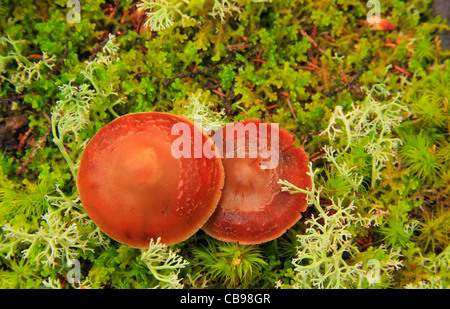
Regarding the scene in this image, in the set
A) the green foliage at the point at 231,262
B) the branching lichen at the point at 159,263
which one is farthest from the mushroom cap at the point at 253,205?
the branching lichen at the point at 159,263

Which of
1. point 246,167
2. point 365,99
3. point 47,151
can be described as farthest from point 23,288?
point 365,99

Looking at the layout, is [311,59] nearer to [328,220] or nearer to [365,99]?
[365,99]

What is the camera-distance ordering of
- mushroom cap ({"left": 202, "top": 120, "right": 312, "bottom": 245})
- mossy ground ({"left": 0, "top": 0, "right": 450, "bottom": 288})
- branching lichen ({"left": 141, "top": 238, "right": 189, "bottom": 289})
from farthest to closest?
mossy ground ({"left": 0, "top": 0, "right": 450, "bottom": 288}) → mushroom cap ({"left": 202, "top": 120, "right": 312, "bottom": 245}) → branching lichen ({"left": 141, "top": 238, "right": 189, "bottom": 289})

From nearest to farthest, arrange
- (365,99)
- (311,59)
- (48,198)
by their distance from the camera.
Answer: (48,198) < (365,99) < (311,59)

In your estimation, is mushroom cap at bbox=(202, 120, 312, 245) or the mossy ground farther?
the mossy ground

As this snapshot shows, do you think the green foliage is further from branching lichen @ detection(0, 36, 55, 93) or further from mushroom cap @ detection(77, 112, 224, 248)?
branching lichen @ detection(0, 36, 55, 93)

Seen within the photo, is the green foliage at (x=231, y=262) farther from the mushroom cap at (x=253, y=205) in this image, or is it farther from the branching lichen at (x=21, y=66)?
the branching lichen at (x=21, y=66)

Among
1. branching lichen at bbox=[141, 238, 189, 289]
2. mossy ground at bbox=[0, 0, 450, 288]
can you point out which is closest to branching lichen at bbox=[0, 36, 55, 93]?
mossy ground at bbox=[0, 0, 450, 288]
